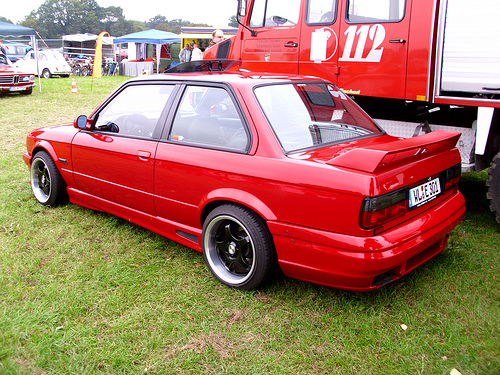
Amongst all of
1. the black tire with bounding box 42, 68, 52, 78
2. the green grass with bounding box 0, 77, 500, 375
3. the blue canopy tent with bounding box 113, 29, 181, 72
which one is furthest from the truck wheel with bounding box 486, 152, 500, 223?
the black tire with bounding box 42, 68, 52, 78

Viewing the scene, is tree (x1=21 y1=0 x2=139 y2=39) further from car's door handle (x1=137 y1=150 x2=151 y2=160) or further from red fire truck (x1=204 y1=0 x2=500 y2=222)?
car's door handle (x1=137 y1=150 x2=151 y2=160)

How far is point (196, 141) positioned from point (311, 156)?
0.91 metres

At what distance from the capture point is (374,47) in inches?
187

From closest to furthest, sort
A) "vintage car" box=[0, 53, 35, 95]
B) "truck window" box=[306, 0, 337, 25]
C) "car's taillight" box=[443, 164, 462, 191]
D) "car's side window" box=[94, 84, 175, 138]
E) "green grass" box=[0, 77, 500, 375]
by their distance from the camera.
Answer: "green grass" box=[0, 77, 500, 375], "car's taillight" box=[443, 164, 462, 191], "car's side window" box=[94, 84, 175, 138], "truck window" box=[306, 0, 337, 25], "vintage car" box=[0, 53, 35, 95]

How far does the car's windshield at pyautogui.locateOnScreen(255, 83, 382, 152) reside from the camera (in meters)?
2.93

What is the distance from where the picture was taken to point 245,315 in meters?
2.76

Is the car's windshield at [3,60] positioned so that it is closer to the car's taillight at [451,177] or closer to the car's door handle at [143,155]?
the car's door handle at [143,155]

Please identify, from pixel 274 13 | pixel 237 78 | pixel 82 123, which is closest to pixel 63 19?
pixel 274 13

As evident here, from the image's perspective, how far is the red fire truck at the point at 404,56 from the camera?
13.1ft

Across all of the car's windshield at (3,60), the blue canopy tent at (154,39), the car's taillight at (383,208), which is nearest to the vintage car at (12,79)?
the car's windshield at (3,60)

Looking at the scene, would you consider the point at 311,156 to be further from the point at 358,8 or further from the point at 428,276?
the point at 358,8

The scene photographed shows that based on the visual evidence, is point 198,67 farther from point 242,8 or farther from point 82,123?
point 242,8

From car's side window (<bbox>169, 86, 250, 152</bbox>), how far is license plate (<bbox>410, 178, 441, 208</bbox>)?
3.60ft

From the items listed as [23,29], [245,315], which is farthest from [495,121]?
[23,29]
